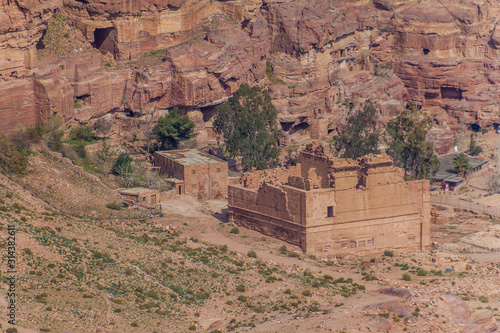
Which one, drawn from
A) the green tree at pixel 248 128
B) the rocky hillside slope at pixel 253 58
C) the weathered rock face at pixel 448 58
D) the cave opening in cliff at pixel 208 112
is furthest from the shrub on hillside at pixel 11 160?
the weathered rock face at pixel 448 58

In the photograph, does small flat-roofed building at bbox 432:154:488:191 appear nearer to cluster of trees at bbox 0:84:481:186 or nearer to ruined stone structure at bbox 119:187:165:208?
cluster of trees at bbox 0:84:481:186

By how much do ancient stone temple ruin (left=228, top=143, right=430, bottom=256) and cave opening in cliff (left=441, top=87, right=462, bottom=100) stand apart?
6071 centimetres

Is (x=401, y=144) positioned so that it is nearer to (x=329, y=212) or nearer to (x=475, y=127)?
(x=329, y=212)

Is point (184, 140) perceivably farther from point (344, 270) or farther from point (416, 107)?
point (416, 107)

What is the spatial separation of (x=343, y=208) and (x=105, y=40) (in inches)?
1342

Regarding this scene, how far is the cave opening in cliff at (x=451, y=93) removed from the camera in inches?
4835

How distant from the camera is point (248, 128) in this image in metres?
84.2

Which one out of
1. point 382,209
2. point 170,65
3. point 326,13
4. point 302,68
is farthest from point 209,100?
point 382,209

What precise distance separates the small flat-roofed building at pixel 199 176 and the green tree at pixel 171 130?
262 inches

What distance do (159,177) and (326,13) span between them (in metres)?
41.1

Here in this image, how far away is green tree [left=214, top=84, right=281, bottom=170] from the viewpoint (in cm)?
8300

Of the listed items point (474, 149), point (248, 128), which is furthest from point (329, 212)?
point (474, 149)

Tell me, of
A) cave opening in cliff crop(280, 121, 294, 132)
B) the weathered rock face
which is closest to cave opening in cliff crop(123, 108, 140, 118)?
cave opening in cliff crop(280, 121, 294, 132)

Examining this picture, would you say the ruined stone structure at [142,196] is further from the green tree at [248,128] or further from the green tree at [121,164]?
the green tree at [248,128]
